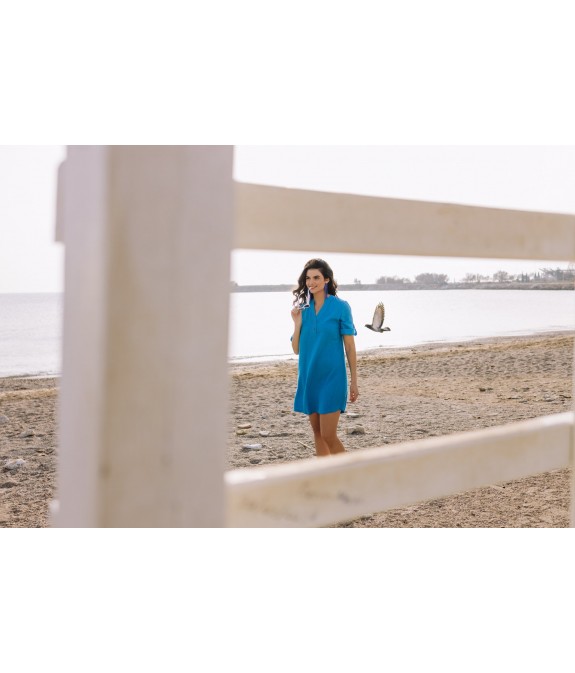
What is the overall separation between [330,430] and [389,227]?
3.72 metres

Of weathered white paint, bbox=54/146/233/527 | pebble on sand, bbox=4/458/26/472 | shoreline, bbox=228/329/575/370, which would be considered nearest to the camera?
weathered white paint, bbox=54/146/233/527

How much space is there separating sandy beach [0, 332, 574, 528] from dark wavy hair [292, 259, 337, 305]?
139cm

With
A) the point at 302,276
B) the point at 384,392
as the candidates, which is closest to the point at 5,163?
the point at 384,392

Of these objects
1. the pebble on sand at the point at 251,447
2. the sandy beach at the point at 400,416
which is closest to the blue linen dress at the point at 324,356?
the sandy beach at the point at 400,416

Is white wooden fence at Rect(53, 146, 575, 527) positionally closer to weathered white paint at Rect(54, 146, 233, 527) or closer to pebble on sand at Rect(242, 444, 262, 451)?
weathered white paint at Rect(54, 146, 233, 527)

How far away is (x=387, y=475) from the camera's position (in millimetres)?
1002

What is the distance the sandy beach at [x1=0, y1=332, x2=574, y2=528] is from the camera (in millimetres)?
3830

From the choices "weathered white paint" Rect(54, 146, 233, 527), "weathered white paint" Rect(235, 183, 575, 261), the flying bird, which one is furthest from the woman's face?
the flying bird

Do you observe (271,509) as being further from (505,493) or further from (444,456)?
(505,493)

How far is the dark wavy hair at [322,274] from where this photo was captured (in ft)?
14.7

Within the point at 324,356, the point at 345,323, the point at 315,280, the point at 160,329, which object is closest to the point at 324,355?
the point at 324,356

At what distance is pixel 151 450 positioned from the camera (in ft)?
2.45

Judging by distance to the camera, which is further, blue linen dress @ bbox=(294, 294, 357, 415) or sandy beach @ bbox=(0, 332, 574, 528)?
blue linen dress @ bbox=(294, 294, 357, 415)

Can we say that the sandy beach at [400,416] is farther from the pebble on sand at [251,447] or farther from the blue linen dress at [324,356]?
the blue linen dress at [324,356]
